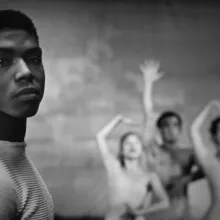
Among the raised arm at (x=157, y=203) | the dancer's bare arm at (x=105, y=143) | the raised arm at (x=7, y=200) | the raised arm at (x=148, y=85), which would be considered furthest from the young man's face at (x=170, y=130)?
the raised arm at (x=7, y=200)

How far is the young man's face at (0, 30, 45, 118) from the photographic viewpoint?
0.91m

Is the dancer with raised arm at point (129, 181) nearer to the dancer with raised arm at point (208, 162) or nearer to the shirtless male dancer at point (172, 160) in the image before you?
the shirtless male dancer at point (172, 160)

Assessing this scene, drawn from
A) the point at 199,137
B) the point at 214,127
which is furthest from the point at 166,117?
the point at 214,127

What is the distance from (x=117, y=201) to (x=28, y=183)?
8.24ft

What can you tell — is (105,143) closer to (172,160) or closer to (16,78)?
(172,160)

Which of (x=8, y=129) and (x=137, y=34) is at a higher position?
(x=137, y=34)

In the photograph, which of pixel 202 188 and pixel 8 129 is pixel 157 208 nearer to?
pixel 202 188

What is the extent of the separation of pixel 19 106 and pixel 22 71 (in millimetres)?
93

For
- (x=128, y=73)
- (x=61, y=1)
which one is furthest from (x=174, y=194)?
(x=61, y=1)

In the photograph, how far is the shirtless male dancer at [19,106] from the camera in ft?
2.91

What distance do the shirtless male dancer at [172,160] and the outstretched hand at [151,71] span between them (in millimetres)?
14

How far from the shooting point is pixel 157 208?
3.34 metres

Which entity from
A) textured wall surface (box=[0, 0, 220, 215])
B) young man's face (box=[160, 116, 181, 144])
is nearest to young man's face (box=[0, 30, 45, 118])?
textured wall surface (box=[0, 0, 220, 215])

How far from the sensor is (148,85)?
139 inches
